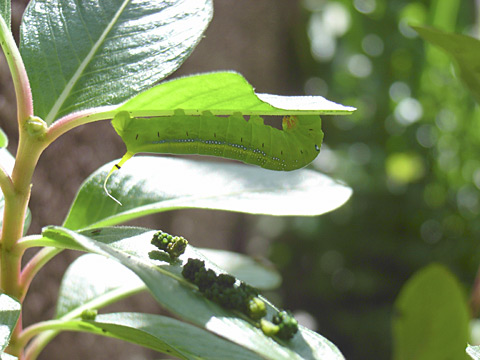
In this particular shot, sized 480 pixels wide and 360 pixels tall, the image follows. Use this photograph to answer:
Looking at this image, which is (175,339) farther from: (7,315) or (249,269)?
(249,269)

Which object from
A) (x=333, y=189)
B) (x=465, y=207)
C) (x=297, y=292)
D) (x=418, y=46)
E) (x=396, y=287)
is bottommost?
(x=297, y=292)

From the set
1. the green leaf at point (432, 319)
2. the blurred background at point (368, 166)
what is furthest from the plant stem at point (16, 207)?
the blurred background at point (368, 166)

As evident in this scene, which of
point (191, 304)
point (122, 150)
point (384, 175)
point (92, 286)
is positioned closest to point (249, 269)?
point (92, 286)

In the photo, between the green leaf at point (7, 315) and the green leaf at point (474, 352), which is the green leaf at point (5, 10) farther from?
the green leaf at point (474, 352)

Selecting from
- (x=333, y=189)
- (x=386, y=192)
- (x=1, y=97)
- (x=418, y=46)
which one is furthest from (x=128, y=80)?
(x=418, y=46)

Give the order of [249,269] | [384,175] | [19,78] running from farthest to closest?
[384,175] < [249,269] < [19,78]

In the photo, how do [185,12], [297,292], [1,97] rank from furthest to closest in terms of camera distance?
[297,292] < [1,97] < [185,12]

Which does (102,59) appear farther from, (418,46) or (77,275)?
(418,46)

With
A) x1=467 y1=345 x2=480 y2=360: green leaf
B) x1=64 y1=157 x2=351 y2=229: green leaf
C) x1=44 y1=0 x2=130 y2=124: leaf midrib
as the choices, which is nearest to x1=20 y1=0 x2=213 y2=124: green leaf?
x1=44 y1=0 x2=130 y2=124: leaf midrib
